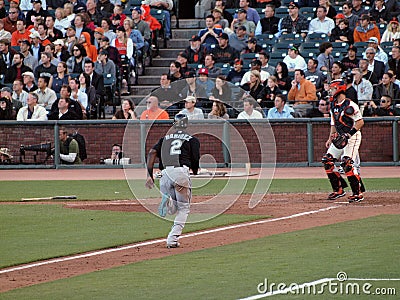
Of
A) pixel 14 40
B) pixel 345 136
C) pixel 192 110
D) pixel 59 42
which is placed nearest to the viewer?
pixel 345 136

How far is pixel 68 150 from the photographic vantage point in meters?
23.5

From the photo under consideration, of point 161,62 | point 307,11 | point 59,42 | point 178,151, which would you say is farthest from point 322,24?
point 178,151

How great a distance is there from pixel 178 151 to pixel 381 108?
39.1ft

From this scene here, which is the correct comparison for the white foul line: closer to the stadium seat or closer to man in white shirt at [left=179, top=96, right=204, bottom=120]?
man in white shirt at [left=179, top=96, right=204, bottom=120]

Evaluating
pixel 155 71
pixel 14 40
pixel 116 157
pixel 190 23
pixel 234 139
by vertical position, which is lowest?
pixel 116 157

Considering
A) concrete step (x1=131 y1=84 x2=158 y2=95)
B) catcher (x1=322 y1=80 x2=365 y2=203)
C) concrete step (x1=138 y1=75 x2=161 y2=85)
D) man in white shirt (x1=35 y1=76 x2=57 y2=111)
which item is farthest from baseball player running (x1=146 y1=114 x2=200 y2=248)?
concrete step (x1=138 y1=75 x2=161 y2=85)

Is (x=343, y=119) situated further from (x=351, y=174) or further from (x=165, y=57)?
(x=165, y=57)

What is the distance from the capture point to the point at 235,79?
2378cm

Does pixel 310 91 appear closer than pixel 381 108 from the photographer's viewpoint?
No

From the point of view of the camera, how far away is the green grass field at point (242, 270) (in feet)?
27.2

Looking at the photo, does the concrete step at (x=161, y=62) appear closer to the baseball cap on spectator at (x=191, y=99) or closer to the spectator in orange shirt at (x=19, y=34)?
the spectator in orange shirt at (x=19, y=34)

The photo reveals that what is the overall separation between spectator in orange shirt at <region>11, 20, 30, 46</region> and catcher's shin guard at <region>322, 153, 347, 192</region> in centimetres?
1431

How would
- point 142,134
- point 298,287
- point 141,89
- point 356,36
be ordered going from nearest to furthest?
point 298,287 → point 142,134 → point 356,36 → point 141,89

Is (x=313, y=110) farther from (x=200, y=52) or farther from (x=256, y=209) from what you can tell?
(x=256, y=209)
